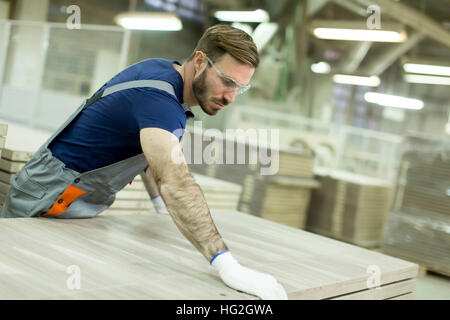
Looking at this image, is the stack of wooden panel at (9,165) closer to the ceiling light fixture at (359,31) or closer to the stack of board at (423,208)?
the stack of board at (423,208)

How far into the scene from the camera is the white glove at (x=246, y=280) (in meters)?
1.51

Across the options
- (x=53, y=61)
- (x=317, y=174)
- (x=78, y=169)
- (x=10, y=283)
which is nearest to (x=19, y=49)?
(x=53, y=61)

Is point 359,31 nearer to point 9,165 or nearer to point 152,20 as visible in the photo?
point 152,20

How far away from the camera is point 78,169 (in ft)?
7.04

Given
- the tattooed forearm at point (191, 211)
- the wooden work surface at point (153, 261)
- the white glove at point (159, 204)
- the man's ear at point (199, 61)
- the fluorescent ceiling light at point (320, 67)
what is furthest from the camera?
the fluorescent ceiling light at point (320, 67)

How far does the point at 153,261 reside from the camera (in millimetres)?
1787

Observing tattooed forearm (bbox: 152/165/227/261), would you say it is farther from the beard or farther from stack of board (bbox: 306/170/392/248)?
stack of board (bbox: 306/170/392/248)

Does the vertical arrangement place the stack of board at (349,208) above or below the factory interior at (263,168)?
below

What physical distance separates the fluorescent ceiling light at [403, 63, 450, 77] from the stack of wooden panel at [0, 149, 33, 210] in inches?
364

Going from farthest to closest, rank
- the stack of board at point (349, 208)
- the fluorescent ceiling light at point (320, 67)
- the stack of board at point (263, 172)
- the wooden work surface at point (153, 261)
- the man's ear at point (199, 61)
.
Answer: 1. the fluorescent ceiling light at point (320, 67)
2. the stack of board at point (349, 208)
3. the stack of board at point (263, 172)
4. the man's ear at point (199, 61)
5. the wooden work surface at point (153, 261)

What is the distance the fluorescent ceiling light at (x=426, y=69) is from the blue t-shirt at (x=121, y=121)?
936cm

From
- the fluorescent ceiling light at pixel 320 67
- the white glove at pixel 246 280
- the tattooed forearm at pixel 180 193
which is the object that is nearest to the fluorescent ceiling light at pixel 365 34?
the tattooed forearm at pixel 180 193

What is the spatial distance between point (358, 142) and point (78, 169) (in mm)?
19067
